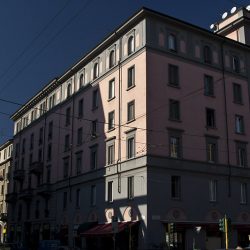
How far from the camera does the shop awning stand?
35225 mm

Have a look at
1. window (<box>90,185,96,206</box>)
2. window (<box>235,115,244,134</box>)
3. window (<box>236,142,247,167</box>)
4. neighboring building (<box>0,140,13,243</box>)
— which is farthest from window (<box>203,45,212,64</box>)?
neighboring building (<box>0,140,13,243</box>)

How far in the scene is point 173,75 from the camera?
3959cm

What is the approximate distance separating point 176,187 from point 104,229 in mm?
6980

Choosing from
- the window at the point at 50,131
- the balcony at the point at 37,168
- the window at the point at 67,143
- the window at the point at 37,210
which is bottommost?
the window at the point at 37,210

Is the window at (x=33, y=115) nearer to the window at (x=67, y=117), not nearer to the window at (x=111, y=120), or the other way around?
the window at (x=67, y=117)

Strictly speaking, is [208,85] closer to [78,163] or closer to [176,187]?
[176,187]

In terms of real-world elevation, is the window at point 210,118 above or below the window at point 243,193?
above

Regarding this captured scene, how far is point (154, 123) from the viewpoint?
3697 centimetres

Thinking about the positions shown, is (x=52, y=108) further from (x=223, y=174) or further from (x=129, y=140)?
(x=223, y=174)

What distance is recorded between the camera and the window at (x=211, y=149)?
39603 millimetres

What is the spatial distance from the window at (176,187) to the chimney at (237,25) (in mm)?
17369

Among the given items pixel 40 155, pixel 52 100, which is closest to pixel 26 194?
pixel 40 155

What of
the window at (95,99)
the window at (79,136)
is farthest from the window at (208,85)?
the window at (79,136)

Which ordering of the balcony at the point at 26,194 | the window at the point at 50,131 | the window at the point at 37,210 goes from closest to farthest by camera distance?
the window at the point at 37,210 < the window at the point at 50,131 < the balcony at the point at 26,194
